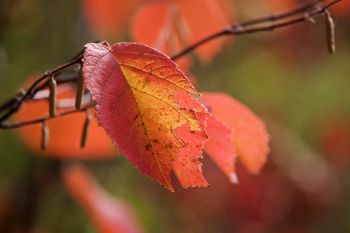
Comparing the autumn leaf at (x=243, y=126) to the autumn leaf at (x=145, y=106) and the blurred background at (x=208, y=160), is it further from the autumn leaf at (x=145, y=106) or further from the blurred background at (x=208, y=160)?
the blurred background at (x=208, y=160)

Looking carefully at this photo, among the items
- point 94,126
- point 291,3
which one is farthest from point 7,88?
point 291,3

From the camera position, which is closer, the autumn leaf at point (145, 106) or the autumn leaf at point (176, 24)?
the autumn leaf at point (145, 106)

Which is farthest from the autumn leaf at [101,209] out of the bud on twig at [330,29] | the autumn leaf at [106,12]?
the bud on twig at [330,29]

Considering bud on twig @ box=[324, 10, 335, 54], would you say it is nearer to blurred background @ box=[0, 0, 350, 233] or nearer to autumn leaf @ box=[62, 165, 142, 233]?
blurred background @ box=[0, 0, 350, 233]

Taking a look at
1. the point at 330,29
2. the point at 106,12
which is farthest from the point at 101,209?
the point at 330,29

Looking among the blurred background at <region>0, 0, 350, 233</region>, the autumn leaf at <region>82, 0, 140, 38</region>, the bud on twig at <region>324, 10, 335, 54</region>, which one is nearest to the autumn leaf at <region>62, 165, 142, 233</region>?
the blurred background at <region>0, 0, 350, 233</region>

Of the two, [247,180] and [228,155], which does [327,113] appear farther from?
[228,155]
